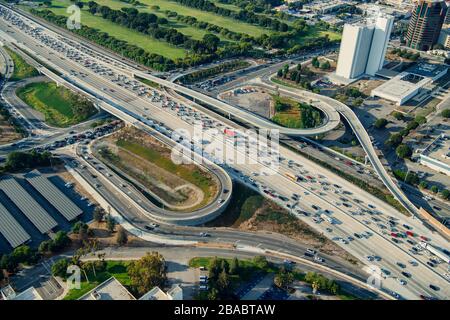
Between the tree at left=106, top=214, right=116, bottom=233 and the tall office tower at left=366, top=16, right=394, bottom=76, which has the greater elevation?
the tall office tower at left=366, top=16, right=394, bottom=76

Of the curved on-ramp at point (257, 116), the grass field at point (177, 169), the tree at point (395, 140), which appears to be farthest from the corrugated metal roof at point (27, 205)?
the tree at point (395, 140)

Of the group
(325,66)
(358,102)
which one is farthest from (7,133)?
(325,66)

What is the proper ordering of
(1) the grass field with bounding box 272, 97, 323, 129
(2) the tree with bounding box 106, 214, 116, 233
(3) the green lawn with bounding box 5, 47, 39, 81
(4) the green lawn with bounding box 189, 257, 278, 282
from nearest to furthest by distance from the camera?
(4) the green lawn with bounding box 189, 257, 278, 282, (2) the tree with bounding box 106, 214, 116, 233, (1) the grass field with bounding box 272, 97, 323, 129, (3) the green lawn with bounding box 5, 47, 39, 81

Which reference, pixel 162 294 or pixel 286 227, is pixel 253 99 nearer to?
pixel 286 227

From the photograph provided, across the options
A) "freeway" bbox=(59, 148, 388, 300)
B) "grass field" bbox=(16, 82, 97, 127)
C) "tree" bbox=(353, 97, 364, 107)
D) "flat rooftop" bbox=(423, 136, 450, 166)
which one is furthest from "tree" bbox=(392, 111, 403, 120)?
"grass field" bbox=(16, 82, 97, 127)

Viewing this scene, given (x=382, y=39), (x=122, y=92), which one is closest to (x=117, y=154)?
(x=122, y=92)

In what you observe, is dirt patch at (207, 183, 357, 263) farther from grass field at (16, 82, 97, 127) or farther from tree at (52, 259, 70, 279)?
grass field at (16, 82, 97, 127)

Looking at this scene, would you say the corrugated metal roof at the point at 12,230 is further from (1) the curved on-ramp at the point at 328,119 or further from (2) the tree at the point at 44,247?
(1) the curved on-ramp at the point at 328,119
